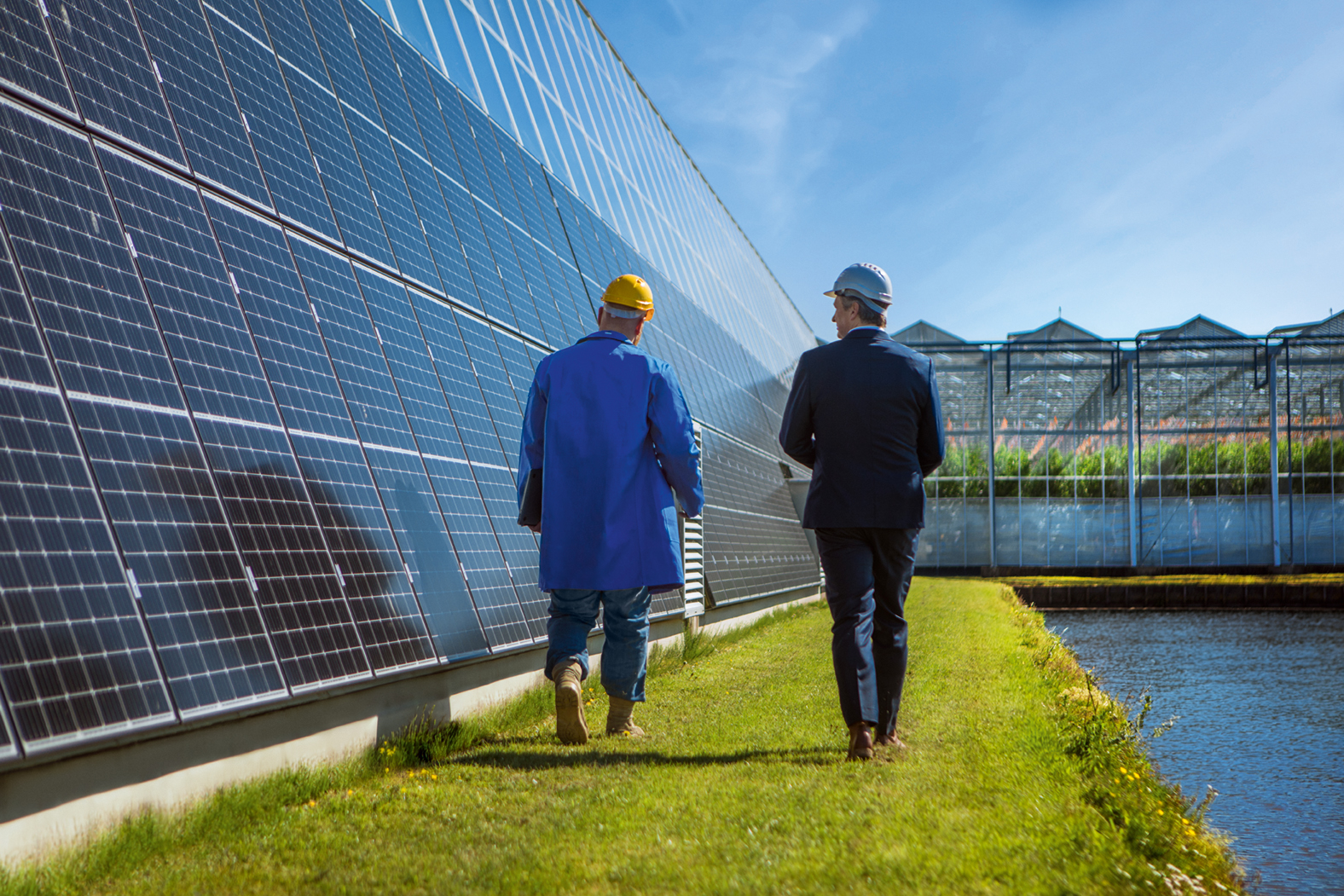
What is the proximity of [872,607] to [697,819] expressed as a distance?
5.02 feet

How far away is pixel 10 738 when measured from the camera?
8.05 feet

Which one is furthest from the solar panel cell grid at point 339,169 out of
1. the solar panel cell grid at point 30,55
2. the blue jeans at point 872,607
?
the blue jeans at point 872,607

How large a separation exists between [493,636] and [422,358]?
1.68m

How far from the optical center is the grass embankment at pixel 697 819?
2.70 m

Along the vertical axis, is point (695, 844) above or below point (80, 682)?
below

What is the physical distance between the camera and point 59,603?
2.76 meters

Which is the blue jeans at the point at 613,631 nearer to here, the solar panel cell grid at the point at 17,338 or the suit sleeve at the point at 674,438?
the suit sleeve at the point at 674,438

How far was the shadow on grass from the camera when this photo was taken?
4.16 metres

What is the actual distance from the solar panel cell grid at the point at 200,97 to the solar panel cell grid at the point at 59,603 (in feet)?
6.24

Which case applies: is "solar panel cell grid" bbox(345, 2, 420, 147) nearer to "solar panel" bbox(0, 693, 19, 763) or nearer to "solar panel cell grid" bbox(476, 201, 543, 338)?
"solar panel cell grid" bbox(476, 201, 543, 338)

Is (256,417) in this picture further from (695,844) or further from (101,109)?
(695,844)

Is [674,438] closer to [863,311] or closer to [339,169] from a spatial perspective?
[863,311]

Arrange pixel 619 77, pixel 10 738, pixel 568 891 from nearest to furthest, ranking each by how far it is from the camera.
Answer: pixel 10 738
pixel 568 891
pixel 619 77

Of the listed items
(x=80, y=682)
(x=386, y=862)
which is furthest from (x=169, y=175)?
(x=386, y=862)
